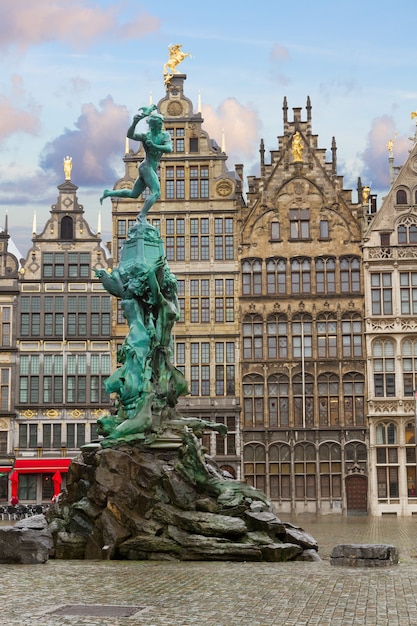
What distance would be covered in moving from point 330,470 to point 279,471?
288 cm

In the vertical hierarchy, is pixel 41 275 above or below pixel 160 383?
above

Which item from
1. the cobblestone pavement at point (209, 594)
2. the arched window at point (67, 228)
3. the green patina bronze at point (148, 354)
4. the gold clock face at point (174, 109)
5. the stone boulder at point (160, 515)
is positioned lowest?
the cobblestone pavement at point (209, 594)

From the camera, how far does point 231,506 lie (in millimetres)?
27656

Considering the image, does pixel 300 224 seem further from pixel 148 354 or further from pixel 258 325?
pixel 148 354

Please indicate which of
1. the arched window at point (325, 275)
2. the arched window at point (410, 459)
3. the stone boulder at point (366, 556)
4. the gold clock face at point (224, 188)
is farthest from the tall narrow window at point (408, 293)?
the stone boulder at point (366, 556)

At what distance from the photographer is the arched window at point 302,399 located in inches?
2348

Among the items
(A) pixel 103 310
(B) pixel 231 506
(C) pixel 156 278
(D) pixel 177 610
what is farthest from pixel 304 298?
(D) pixel 177 610

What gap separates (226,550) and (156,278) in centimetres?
996

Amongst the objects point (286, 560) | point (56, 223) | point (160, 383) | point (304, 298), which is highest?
point (56, 223)

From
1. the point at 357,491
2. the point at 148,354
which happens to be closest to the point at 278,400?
the point at 357,491

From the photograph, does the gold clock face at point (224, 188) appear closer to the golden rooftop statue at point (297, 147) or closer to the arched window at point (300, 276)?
the golden rooftop statue at point (297, 147)

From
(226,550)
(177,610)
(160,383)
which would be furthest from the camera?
(160,383)

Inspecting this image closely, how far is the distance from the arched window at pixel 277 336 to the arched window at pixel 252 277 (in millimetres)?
1850

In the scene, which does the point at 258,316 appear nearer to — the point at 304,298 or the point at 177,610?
the point at 304,298
